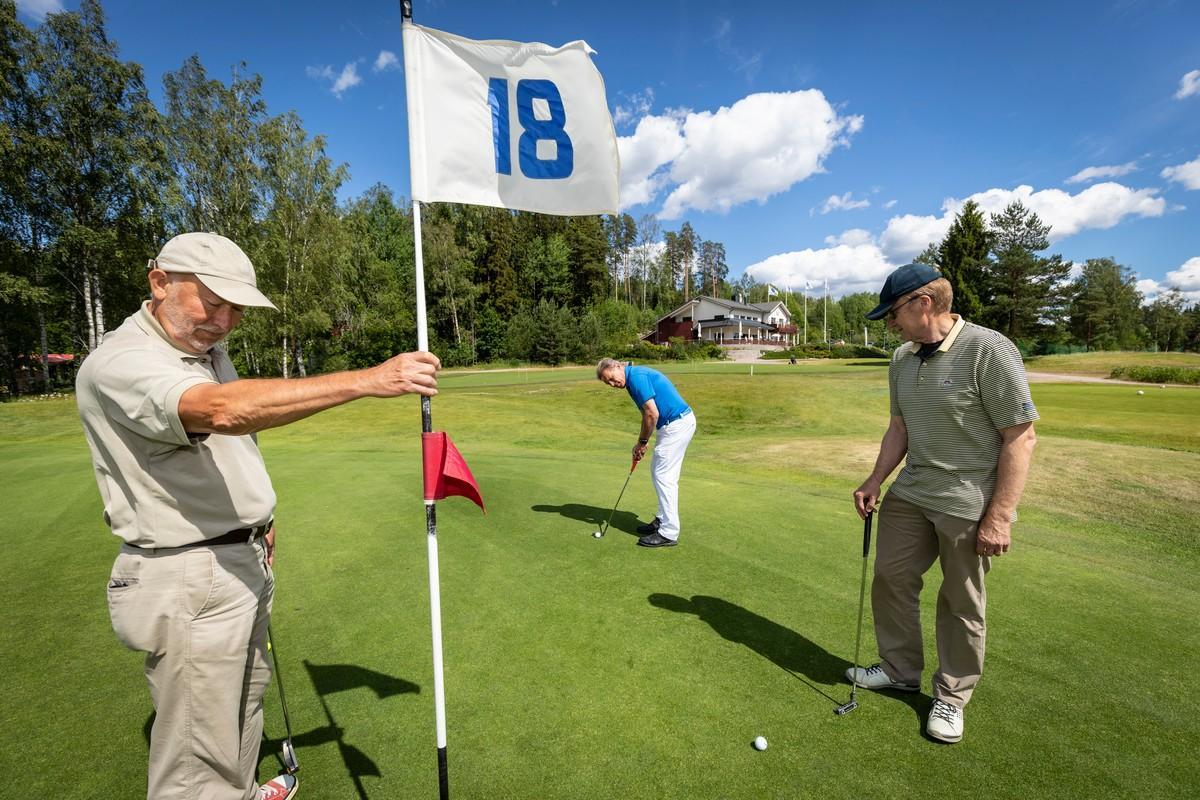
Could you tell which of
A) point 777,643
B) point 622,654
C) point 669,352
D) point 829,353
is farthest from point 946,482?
point 829,353

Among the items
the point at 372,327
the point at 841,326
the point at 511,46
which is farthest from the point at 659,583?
the point at 841,326

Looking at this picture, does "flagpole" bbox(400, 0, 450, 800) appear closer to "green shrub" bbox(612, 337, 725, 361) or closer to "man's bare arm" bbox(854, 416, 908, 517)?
"man's bare arm" bbox(854, 416, 908, 517)

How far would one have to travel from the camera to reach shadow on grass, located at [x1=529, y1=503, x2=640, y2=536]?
6.57 m

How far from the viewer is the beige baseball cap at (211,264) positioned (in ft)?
6.79

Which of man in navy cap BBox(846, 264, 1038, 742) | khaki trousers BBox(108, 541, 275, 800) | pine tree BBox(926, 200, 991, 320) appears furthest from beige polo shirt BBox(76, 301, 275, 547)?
pine tree BBox(926, 200, 991, 320)

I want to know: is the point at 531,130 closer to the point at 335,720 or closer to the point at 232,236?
the point at 335,720

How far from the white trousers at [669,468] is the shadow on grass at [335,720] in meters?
3.25

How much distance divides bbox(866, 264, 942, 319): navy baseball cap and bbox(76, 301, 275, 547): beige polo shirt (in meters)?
3.26

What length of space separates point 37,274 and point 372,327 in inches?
725

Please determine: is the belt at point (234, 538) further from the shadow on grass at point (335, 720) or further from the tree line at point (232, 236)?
the tree line at point (232, 236)

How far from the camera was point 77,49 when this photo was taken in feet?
85.2

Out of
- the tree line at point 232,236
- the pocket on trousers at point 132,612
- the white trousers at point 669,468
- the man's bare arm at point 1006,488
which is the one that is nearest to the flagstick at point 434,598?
the pocket on trousers at point 132,612

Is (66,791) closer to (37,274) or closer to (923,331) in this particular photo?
(923,331)

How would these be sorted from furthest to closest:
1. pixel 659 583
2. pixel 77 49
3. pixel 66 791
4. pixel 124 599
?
Result: pixel 77 49, pixel 659 583, pixel 66 791, pixel 124 599
